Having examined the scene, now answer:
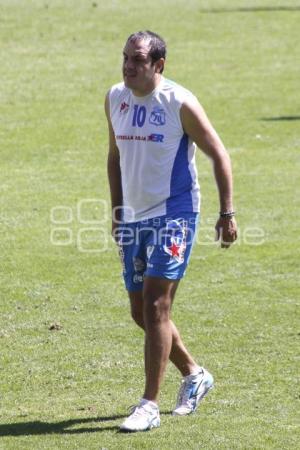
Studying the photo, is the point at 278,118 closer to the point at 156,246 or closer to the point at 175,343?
the point at 175,343

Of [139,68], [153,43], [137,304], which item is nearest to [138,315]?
[137,304]

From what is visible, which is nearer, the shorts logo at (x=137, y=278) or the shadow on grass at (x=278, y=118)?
the shorts logo at (x=137, y=278)

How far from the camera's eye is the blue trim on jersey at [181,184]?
7.28 m

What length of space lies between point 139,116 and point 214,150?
18.2 inches

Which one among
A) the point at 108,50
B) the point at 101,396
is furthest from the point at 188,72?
the point at 101,396

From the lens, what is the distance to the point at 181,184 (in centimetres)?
729

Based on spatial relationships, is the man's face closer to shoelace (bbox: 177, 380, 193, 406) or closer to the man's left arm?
the man's left arm

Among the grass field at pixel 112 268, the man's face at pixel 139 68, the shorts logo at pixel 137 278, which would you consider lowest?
the grass field at pixel 112 268

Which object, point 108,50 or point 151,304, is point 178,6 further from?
point 151,304

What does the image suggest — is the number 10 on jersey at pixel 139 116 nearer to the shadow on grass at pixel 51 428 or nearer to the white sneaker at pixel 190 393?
the white sneaker at pixel 190 393

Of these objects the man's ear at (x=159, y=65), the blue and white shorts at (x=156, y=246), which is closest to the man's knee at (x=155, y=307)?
the blue and white shorts at (x=156, y=246)

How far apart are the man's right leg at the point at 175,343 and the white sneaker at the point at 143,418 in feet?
1.71

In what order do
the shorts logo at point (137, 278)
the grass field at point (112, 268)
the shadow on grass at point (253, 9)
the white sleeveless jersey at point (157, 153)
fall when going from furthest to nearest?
the shadow on grass at point (253, 9) < the grass field at point (112, 268) < the shorts logo at point (137, 278) < the white sleeveless jersey at point (157, 153)

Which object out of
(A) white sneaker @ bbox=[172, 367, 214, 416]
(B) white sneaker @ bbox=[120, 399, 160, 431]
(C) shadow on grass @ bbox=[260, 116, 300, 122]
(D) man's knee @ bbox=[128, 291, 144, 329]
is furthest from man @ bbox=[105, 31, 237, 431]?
(C) shadow on grass @ bbox=[260, 116, 300, 122]
